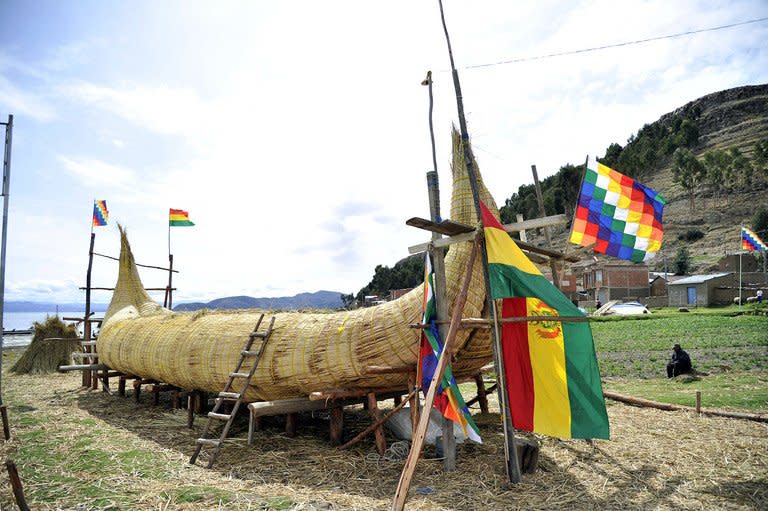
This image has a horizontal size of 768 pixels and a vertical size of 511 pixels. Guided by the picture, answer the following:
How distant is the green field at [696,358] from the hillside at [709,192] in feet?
86.6

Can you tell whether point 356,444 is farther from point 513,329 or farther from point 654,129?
point 654,129

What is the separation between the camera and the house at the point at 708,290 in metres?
40.9

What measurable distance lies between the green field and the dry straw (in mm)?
4671

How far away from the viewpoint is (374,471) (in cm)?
568

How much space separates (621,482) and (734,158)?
94313 millimetres

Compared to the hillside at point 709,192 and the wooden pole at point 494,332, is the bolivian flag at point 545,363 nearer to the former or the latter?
the wooden pole at point 494,332

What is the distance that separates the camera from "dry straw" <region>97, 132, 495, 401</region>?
5.88 meters

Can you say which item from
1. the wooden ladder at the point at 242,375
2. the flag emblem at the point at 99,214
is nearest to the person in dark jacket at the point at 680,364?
the wooden ladder at the point at 242,375

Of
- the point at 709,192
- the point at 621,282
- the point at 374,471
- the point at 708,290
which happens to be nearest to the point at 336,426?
the point at 374,471

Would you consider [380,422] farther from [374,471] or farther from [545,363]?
[545,363]

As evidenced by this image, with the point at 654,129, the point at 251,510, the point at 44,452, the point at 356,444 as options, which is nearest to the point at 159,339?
the point at 44,452

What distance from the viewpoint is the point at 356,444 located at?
6.73 meters

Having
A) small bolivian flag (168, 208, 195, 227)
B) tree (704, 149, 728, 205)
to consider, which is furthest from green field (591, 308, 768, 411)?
tree (704, 149, 728, 205)

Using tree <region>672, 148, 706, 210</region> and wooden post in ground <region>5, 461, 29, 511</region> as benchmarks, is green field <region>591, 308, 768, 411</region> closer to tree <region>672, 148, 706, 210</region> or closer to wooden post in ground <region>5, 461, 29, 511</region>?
wooden post in ground <region>5, 461, 29, 511</region>
